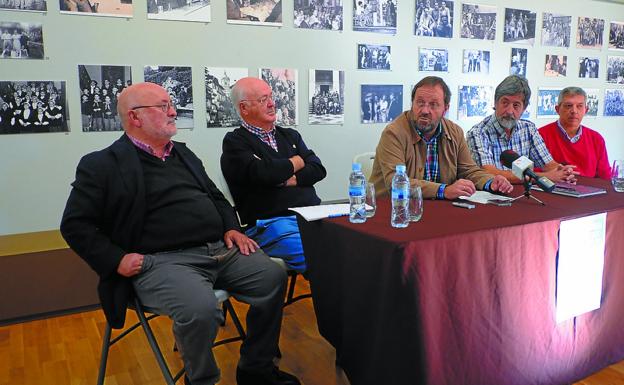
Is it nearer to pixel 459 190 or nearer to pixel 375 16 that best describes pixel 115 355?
pixel 459 190

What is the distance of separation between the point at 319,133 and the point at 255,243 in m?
1.78

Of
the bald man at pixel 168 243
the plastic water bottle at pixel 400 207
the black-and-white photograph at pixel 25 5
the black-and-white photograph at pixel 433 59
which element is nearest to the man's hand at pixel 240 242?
the bald man at pixel 168 243

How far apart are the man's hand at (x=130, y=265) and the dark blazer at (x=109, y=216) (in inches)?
0.7

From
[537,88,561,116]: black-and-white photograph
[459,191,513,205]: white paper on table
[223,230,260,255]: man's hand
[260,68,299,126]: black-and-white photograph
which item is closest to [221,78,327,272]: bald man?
[223,230,260,255]: man's hand

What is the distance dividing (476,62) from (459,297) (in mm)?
3515

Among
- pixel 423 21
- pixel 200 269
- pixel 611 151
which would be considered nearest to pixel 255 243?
pixel 200 269

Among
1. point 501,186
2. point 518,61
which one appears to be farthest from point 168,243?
point 518,61

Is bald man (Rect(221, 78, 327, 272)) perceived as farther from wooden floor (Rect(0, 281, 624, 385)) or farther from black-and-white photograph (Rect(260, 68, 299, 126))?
black-and-white photograph (Rect(260, 68, 299, 126))

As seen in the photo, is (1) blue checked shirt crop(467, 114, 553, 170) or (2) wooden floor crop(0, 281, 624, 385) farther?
(1) blue checked shirt crop(467, 114, 553, 170)

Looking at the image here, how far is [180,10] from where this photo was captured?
3.31 metres

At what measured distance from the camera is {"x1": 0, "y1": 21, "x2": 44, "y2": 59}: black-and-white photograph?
2912 mm

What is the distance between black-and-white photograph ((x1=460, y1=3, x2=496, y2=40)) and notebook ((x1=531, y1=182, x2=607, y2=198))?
242cm

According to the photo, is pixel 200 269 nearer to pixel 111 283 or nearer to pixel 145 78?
pixel 111 283

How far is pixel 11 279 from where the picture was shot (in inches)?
114
